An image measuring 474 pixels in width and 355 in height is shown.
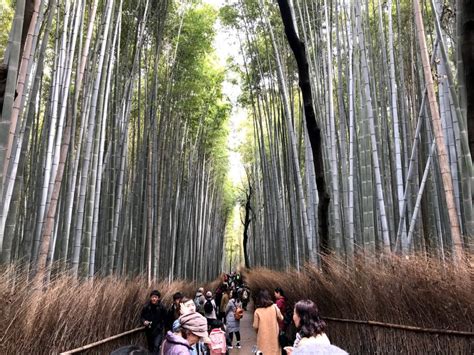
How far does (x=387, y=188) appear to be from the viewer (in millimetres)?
6113

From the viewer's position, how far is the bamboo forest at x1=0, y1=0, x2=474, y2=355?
265cm

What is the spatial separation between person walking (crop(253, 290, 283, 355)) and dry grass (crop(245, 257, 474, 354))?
737 millimetres

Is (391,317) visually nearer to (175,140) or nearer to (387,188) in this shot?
(387,188)

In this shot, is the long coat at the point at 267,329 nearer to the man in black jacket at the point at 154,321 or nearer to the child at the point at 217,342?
the child at the point at 217,342

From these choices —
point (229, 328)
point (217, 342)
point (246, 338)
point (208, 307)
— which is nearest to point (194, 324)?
point (217, 342)

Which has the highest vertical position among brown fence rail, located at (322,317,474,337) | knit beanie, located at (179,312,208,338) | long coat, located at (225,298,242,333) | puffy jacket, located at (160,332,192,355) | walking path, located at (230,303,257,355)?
knit beanie, located at (179,312,208,338)

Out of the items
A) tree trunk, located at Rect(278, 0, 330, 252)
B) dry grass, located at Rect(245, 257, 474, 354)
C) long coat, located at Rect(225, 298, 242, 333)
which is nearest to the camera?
dry grass, located at Rect(245, 257, 474, 354)

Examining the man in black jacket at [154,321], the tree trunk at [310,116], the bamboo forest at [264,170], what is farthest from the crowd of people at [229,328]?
the tree trunk at [310,116]

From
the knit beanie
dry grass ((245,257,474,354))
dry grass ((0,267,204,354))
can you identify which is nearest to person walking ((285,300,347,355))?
the knit beanie

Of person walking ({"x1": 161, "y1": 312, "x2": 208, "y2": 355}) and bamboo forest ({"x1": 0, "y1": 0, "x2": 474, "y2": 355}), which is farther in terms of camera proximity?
bamboo forest ({"x1": 0, "y1": 0, "x2": 474, "y2": 355})

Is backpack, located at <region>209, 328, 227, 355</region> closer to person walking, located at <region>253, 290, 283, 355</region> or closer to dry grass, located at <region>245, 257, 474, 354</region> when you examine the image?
person walking, located at <region>253, 290, 283, 355</region>

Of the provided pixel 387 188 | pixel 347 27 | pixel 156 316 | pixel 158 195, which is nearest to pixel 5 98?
pixel 156 316

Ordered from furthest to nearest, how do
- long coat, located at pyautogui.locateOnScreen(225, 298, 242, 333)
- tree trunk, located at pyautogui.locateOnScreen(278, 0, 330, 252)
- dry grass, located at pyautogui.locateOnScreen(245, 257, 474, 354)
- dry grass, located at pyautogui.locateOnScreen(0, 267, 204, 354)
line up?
long coat, located at pyautogui.locateOnScreen(225, 298, 242, 333) → tree trunk, located at pyautogui.locateOnScreen(278, 0, 330, 252) → dry grass, located at pyautogui.locateOnScreen(245, 257, 474, 354) → dry grass, located at pyautogui.locateOnScreen(0, 267, 204, 354)

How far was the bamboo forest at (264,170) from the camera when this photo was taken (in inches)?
104
